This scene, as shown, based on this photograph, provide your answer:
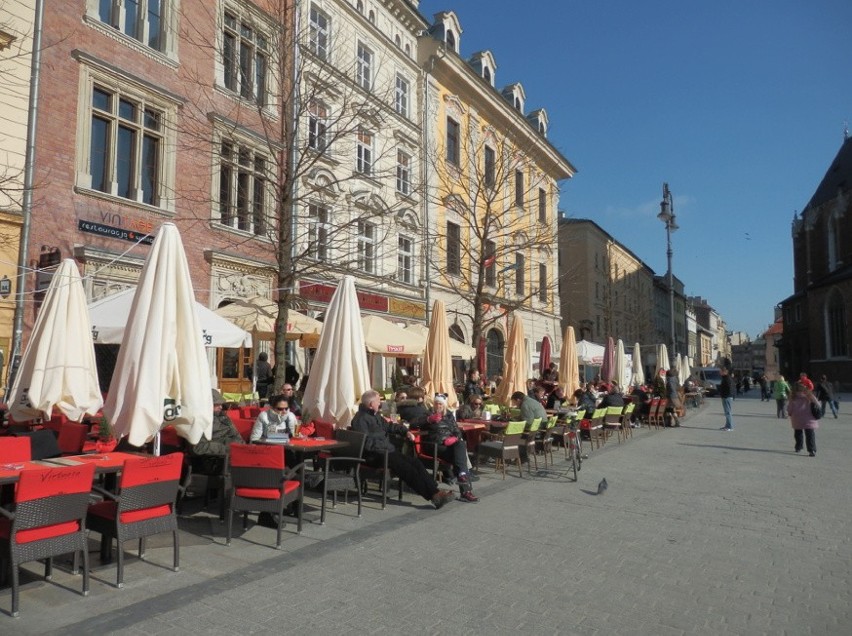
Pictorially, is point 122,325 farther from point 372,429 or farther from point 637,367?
point 637,367

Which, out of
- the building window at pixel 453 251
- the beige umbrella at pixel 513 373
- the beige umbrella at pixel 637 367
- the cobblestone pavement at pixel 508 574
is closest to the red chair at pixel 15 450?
the cobblestone pavement at pixel 508 574

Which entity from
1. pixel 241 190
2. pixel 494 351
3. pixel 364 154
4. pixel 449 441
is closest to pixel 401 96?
pixel 364 154

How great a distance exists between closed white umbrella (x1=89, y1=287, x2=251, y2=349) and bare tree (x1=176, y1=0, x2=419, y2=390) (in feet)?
4.44

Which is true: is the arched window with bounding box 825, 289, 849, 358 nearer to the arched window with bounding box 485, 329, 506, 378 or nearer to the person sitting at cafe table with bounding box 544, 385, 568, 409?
the arched window with bounding box 485, 329, 506, 378

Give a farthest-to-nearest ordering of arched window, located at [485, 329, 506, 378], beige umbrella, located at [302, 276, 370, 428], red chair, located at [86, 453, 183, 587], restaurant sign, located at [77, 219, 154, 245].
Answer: arched window, located at [485, 329, 506, 378] < restaurant sign, located at [77, 219, 154, 245] < beige umbrella, located at [302, 276, 370, 428] < red chair, located at [86, 453, 183, 587]

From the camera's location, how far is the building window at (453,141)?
29328mm

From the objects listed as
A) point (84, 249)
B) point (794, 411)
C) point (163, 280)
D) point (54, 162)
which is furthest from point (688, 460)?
point (54, 162)

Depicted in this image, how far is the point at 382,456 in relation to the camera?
8.25 m

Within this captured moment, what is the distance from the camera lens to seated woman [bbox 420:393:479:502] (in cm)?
860

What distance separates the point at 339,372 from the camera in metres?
8.62

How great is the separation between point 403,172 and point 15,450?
21.9 m

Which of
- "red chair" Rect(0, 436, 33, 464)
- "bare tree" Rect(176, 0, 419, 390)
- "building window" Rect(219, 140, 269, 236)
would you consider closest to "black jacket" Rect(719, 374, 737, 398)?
"bare tree" Rect(176, 0, 419, 390)

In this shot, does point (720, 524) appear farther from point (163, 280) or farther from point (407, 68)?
point (407, 68)

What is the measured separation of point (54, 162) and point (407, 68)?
1612cm
